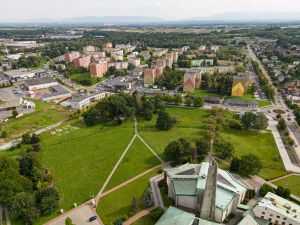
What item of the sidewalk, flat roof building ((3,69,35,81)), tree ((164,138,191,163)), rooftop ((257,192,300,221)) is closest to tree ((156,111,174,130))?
tree ((164,138,191,163))

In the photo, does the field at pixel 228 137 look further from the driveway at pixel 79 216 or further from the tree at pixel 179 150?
the driveway at pixel 79 216

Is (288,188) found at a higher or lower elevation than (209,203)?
lower

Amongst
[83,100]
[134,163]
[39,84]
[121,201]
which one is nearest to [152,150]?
[134,163]

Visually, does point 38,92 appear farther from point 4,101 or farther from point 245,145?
point 245,145

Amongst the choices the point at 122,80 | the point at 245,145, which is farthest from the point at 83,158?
the point at 122,80

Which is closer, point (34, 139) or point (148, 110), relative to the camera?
point (34, 139)

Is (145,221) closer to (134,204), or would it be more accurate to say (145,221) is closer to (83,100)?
(134,204)

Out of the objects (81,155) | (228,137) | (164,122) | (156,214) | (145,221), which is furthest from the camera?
(164,122)
